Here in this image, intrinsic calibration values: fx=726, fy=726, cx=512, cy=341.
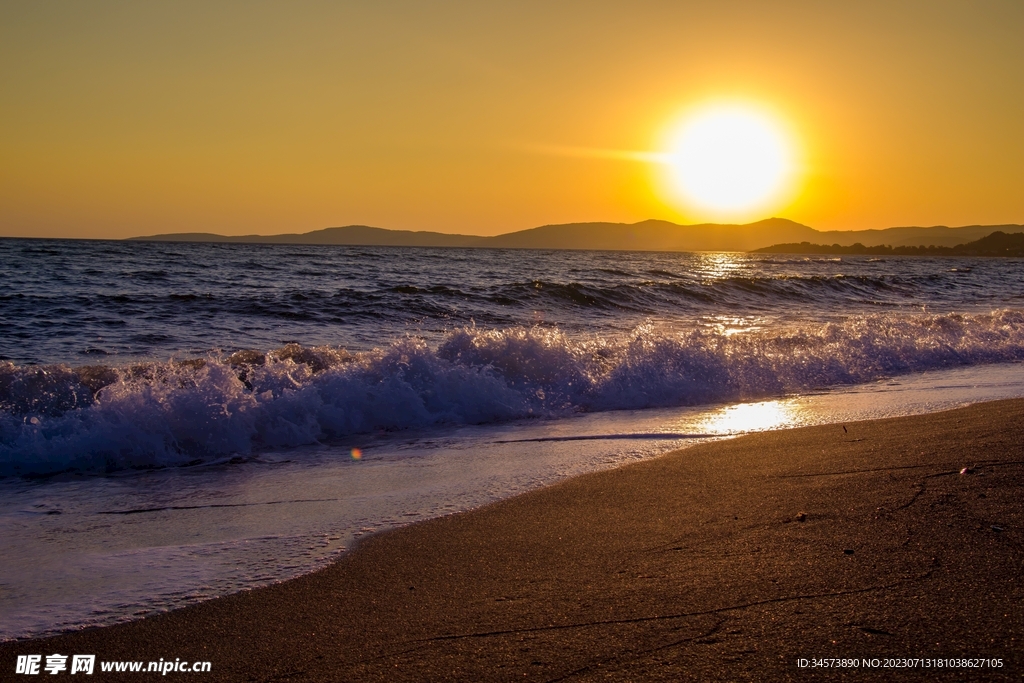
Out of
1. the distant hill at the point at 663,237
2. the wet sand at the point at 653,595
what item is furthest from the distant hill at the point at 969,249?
the wet sand at the point at 653,595

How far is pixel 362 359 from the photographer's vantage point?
7988mm

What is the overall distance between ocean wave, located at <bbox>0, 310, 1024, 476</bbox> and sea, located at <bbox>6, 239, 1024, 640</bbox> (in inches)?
1.0

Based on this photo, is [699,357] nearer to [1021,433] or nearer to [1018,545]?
[1021,433]

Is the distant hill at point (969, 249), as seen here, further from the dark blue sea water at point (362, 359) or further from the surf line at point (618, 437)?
the surf line at point (618, 437)

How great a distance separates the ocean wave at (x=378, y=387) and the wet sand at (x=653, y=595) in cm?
310

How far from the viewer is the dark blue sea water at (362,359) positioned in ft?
19.7

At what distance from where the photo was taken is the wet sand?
225cm

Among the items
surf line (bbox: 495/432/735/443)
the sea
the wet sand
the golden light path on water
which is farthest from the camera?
the golden light path on water

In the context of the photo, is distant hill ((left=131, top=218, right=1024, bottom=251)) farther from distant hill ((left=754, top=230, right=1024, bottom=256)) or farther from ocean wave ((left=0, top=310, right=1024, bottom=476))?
ocean wave ((left=0, top=310, right=1024, bottom=476))

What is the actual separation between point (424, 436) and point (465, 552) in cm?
317

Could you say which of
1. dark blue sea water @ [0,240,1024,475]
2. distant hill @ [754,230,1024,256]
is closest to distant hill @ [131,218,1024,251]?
distant hill @ [754,230,1024,256]

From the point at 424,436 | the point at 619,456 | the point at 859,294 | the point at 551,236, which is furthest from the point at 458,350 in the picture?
the point at 551,236

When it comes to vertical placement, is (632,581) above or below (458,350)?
below

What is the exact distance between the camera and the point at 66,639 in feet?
8.66
